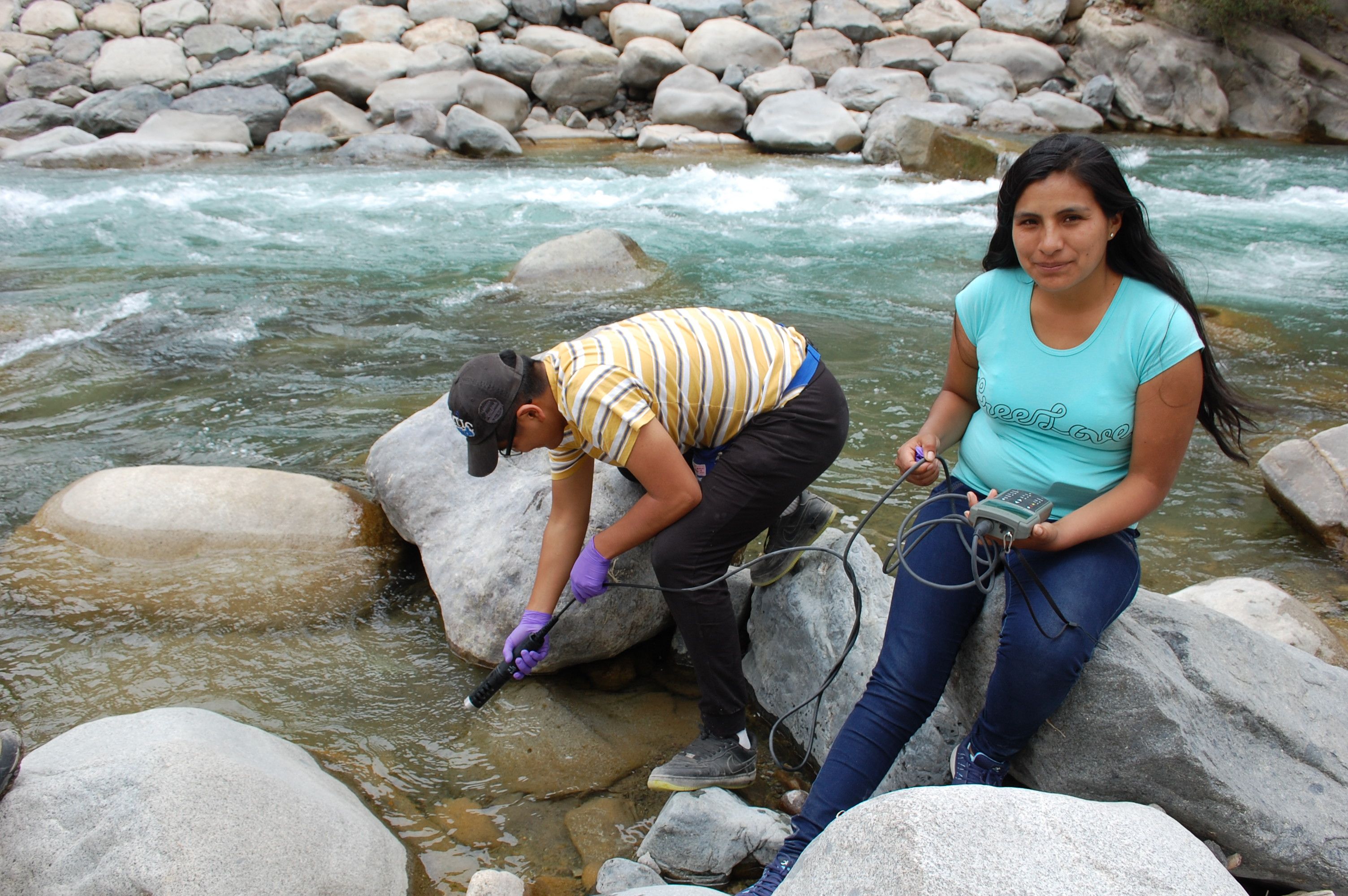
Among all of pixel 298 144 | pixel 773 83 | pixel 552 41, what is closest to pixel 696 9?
pixel 552 41

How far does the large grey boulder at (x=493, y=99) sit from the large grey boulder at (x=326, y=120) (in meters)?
1.67

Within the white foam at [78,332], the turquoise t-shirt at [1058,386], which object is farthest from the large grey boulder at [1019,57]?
the turquoise t-shirt at [1058,386]

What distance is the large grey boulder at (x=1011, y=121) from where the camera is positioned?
16156mm

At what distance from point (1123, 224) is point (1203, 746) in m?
1.26

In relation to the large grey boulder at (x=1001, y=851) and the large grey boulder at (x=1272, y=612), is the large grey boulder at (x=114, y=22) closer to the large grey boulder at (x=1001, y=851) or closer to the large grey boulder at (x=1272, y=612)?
the large grey boulder at (x=1272, y=612)

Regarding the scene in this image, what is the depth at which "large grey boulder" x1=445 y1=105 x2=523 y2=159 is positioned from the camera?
1434 centimetres

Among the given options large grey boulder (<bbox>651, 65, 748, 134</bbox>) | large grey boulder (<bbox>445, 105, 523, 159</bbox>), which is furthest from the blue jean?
large grey boulder (<bbox>651, 65, 748, 134</bbox>)

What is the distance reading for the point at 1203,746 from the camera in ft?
7.52

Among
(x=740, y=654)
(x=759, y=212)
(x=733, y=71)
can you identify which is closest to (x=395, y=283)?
(x=759, y=212)

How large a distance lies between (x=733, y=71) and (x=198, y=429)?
47.3 feet

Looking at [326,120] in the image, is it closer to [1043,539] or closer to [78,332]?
[78,332]

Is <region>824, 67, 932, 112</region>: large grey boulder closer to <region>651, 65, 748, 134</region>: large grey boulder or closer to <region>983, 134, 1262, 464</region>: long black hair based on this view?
<region>651, 65, 748, 134</region>: large grey boulder

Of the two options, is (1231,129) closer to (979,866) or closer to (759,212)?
(759,212)

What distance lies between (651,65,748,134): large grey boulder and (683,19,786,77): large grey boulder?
1.40 metres
